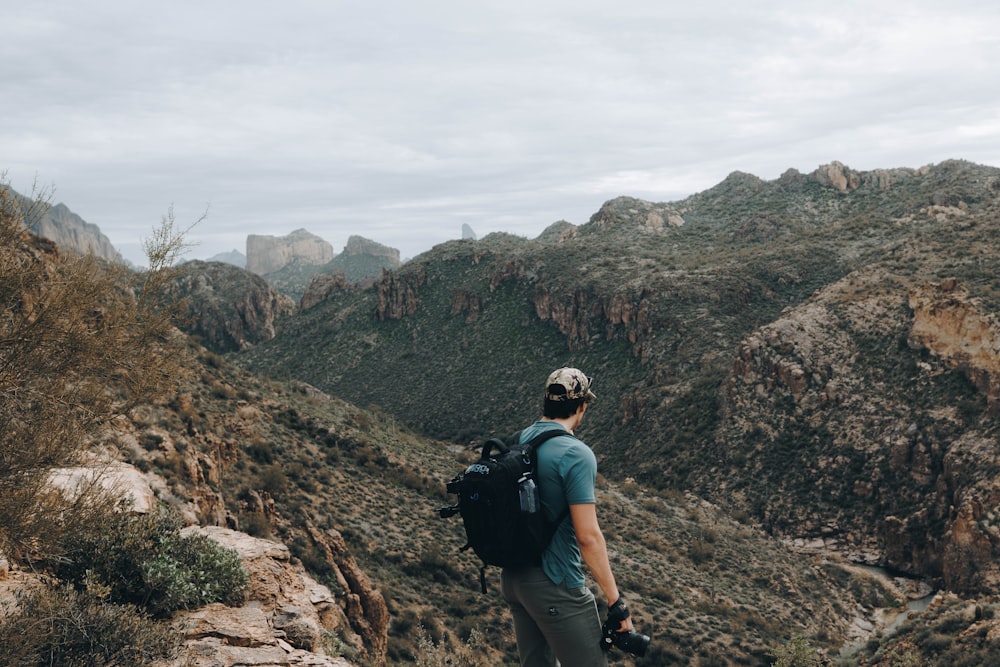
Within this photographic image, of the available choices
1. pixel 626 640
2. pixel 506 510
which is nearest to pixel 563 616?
pixel 626 640

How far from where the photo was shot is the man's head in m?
3.87

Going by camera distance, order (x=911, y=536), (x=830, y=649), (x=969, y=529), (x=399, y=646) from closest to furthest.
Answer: (x=399, y=646) → (x=830, y=649) → (x=969, y=529) → (x=911, y=536)

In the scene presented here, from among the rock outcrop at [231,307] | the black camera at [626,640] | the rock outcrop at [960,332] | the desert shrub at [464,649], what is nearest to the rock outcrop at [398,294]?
the rock outcrop at [231,307]

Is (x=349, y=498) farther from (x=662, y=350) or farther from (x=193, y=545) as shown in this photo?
(x=662, y=350)

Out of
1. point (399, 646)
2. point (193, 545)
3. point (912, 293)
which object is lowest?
point (399, 646)

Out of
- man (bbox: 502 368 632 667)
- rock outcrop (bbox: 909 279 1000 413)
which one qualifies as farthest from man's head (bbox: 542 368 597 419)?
rock outcrop (bbox: 909 279 1000 413)

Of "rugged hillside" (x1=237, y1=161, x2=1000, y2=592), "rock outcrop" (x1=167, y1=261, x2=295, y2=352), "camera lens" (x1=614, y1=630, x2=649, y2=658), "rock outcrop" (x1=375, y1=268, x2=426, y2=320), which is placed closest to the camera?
"camera lens" (x1=614, y1=630, x2=649, y2=658)

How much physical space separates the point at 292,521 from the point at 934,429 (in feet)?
107

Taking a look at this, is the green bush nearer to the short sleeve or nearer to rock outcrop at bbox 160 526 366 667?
rock outcrop at bbox 160 526 366 667

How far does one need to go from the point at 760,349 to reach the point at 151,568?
136ft

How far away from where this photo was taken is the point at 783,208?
82938 millimetres

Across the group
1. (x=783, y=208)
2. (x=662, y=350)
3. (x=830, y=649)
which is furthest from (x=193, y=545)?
(x=783, y=208)

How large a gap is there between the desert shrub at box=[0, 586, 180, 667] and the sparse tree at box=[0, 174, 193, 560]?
73cm

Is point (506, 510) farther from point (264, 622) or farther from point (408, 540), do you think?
point (408, 540)
